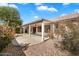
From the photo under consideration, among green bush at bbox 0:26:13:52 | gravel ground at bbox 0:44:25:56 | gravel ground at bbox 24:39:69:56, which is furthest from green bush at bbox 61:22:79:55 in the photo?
green bush at bbox 0:26:13:52

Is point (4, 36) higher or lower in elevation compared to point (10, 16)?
lower

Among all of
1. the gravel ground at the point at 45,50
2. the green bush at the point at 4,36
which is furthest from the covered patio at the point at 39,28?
the green bush at the point at 4,36

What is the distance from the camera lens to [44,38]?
5.41 metres

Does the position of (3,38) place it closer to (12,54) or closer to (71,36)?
(12,54)

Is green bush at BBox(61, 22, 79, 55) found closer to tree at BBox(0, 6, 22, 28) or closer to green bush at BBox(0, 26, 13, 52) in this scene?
tree at BBox(0, 6, 22, 28)

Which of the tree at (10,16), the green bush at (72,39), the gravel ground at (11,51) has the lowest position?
the gravel ground at (11,51)

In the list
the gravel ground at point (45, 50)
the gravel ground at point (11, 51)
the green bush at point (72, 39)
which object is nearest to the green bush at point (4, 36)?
the gravel ground at point (11, 51)

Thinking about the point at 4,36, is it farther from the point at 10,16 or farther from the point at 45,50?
the point at 45,50

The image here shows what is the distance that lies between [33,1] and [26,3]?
0.13 metres

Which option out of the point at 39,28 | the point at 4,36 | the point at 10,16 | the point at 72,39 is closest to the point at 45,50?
the point at 39,28

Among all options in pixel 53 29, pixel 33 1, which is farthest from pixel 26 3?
pixel 53 29

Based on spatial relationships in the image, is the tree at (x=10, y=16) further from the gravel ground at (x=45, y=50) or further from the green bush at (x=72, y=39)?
the green bush at (x=72, y=39)

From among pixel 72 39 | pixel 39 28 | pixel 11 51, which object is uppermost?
pixel 39 28

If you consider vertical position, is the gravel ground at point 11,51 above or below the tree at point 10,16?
below
